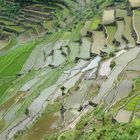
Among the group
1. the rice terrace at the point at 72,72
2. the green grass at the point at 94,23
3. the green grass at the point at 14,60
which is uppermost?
the green grass at the point at 94,23

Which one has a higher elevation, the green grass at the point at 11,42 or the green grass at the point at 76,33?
the green grass at the point at 76,33

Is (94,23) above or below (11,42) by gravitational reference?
above

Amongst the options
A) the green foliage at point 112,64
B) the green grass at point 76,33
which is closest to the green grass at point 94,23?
the green grass at point 76,33

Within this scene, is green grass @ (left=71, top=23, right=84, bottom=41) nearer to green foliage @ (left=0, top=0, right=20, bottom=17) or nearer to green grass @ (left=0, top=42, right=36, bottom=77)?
green grass @ (left=0, top=42, right=36, bottom=77)

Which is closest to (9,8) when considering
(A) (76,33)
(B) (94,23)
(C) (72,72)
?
(A) (76,33)

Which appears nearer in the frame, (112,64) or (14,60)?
(112,64)

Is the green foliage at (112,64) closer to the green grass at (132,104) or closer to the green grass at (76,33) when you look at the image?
the green grass at (132,104)

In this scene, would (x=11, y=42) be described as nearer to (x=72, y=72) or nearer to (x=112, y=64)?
(x=72, y=72)

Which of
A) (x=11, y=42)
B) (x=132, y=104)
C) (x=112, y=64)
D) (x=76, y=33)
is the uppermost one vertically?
(x=132, y=104)

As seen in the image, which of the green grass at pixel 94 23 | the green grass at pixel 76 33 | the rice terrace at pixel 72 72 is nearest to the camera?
the rice terrace at pixel 72 72

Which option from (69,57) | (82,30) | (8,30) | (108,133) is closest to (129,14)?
(82,30)
